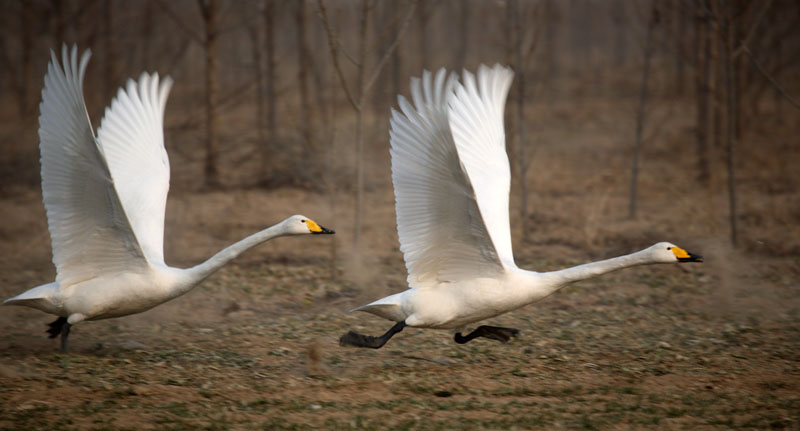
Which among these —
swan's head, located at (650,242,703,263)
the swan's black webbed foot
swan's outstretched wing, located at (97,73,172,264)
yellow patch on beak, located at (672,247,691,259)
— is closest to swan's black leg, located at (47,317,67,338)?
the swan's black webbed foot

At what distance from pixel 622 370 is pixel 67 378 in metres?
4.11

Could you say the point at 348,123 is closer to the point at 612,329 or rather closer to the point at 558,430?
the point at 612,329

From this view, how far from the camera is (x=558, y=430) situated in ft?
16.6

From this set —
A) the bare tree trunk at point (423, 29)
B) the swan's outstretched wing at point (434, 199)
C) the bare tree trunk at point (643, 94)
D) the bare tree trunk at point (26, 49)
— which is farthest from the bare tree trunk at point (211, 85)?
the swan's outstretched wing at point (434, 199)

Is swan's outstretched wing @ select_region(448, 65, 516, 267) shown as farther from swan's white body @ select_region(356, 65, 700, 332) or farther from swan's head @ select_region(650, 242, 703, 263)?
swan's head @ select_region(650, 242, 703, 263)

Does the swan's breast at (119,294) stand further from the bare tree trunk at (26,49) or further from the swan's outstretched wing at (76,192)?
the bare tree trunk at (26,49)

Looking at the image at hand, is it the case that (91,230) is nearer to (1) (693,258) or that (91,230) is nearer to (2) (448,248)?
(2) (448,248)

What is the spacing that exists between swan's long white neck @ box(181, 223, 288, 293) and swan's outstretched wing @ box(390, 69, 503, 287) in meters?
1.09

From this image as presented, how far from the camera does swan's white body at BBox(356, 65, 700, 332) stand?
5754 mm

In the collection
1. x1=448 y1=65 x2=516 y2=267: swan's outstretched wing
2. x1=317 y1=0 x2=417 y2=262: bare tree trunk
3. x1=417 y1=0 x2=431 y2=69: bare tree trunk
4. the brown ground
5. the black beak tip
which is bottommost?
the brown ground

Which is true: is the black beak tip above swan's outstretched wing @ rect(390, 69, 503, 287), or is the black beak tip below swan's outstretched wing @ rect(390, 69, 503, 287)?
below

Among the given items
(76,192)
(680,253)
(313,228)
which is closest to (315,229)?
(313,228)

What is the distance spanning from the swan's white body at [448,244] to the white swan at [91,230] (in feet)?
2.77

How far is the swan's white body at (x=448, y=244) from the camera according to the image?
18.9 ft
